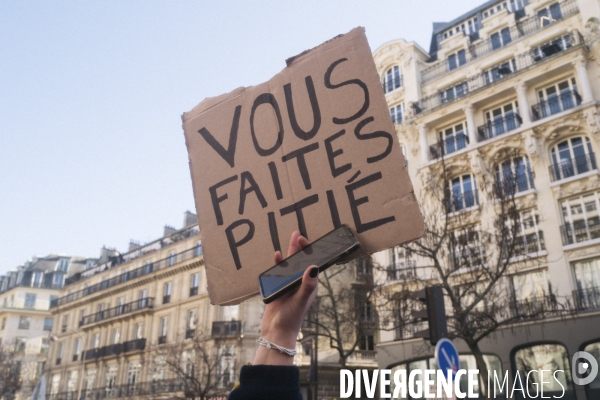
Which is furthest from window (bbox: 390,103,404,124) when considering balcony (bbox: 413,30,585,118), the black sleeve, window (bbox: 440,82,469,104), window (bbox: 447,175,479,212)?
the black sleeve

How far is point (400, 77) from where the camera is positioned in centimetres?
3209

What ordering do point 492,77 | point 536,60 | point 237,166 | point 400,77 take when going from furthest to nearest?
1. point 400,77
2. point 492,77
3. point 536,60
4. point 237,166

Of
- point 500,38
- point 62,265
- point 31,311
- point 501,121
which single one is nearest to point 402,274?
point 501,121

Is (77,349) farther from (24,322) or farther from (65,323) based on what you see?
(24,322)

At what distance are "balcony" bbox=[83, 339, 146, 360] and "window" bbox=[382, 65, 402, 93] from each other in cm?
2603

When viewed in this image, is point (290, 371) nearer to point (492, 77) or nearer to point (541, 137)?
point (541, 137)

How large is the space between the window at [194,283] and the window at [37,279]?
128ft

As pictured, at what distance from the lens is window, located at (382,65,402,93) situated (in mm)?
32250

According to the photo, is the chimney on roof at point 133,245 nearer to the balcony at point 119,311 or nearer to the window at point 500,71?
the balcony at point 119,311

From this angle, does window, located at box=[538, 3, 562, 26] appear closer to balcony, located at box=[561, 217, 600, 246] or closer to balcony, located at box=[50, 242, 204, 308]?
balcony, located at box=[561, 217, 600, 246]

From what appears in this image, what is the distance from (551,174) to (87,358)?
133 ft

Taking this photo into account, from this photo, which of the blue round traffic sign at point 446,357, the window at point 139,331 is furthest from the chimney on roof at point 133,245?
the blue round traffic sign at point 446,357

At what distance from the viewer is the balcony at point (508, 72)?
2478cm

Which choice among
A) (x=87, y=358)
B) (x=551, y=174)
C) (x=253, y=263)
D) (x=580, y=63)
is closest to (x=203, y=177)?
(x=253, y=263)
